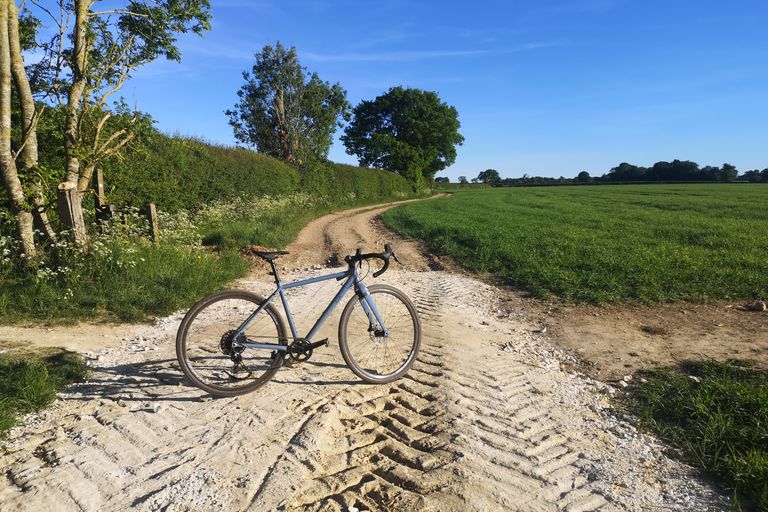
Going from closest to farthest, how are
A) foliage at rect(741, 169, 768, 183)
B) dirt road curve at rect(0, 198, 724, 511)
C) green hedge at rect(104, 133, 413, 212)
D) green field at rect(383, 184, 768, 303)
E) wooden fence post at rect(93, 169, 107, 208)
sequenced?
1. dirt road curve at rect(0, 198, 724, 511)
2. green field at rect(383, 184, 768, 303)
3. wooden fence post at rect(93, 169, 107, 208)
4. green hedge at rect(104, 133, 413, 212)
5. foliage at rect(741, 169, 768, 183)

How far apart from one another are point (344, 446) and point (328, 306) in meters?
1.37

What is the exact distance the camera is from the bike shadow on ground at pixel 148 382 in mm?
3656

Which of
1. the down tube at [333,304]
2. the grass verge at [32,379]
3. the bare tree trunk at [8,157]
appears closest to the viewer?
the grass verge at [32,379]

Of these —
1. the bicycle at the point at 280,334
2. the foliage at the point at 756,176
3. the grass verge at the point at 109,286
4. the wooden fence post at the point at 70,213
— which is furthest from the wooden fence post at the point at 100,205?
the foliage at the point at 756,176

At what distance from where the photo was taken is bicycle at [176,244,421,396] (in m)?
3.65

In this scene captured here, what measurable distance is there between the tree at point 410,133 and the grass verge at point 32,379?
51217 mm

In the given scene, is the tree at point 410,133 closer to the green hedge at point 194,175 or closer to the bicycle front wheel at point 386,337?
the green hedge at point 194,175

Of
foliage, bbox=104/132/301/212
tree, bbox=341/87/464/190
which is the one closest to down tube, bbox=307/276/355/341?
foliage, bbox=104/132/301/212

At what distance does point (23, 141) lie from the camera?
6.34m

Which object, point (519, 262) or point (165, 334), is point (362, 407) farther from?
point (519, 262)

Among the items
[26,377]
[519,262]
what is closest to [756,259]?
[519,262]

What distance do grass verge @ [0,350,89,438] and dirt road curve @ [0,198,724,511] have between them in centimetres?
13

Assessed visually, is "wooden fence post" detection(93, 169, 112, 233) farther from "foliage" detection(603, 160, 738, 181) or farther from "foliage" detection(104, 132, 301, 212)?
→ "foliage" detection(603, 160, 738, 181)

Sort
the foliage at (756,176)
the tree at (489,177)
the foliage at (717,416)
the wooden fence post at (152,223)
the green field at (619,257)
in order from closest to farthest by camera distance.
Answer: the foliage at (717,416), the green field at (619,257), the wooden fence post at (152,223), the foliage at (756,176), the tree at (489,177)
